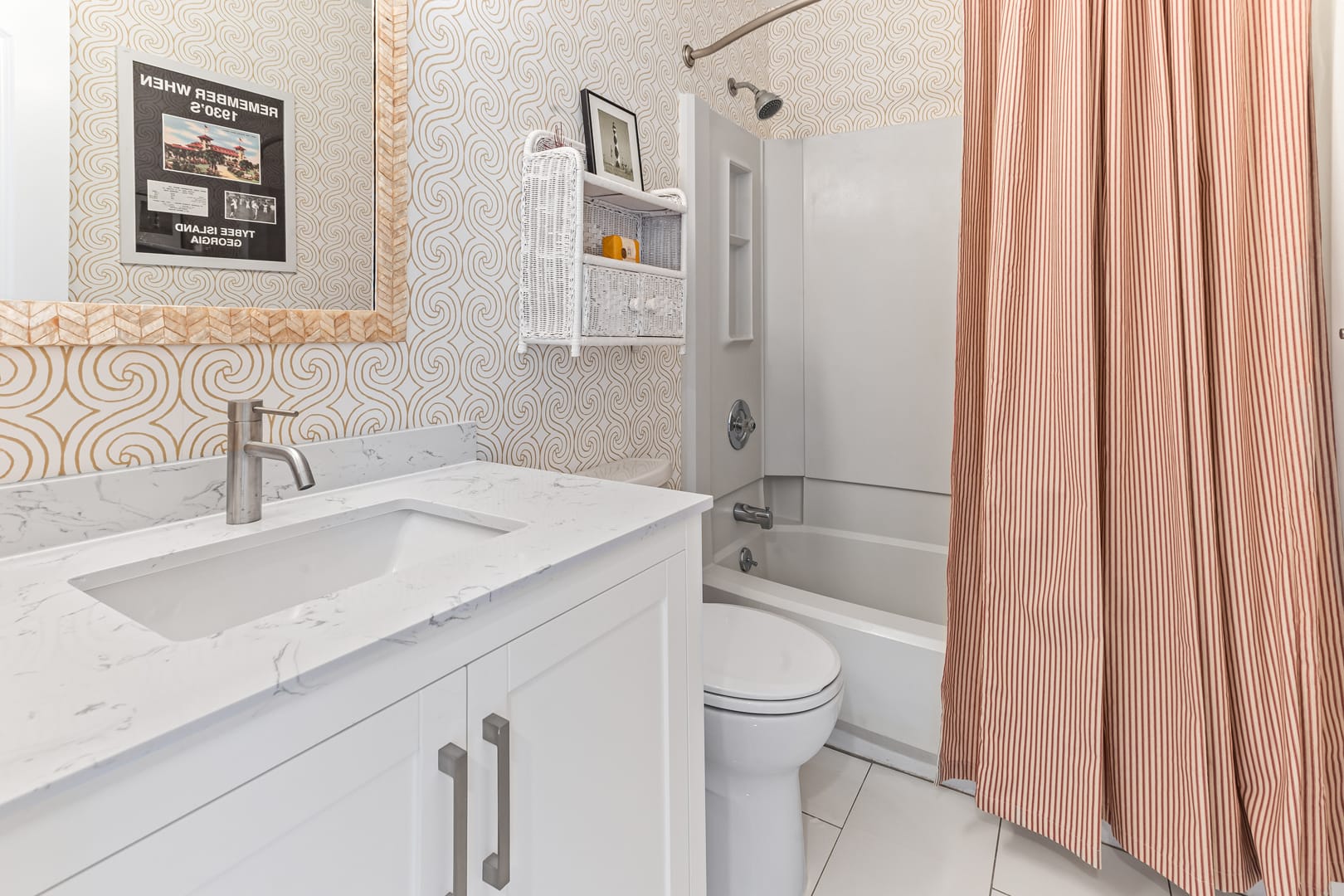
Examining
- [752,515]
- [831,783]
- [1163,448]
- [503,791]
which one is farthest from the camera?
[752,515]

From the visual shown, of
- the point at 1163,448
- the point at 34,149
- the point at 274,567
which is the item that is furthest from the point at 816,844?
the point at 34,149

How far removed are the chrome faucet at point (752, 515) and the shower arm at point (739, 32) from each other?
1373 mm

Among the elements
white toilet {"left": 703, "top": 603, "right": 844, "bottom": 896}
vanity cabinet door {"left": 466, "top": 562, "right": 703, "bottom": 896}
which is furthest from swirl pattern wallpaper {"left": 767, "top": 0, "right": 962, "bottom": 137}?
vanity cabinet door {"left": 466, "top": 562, "right": 703, "bottom": 896}

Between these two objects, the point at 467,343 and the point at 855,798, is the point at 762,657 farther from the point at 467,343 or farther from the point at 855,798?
the point at 467,343

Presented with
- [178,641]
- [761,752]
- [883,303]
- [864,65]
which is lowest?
[761,752]

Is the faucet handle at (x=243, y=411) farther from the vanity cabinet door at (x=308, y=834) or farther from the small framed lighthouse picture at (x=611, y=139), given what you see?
the small framed lighthouse picture at (x=611, y=139)

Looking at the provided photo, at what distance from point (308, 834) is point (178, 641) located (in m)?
0.30

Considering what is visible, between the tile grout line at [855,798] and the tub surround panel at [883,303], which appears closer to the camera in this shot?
the tile grout line at [855,798]

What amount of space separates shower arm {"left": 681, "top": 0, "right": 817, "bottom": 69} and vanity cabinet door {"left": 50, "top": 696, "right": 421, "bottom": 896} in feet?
6.35

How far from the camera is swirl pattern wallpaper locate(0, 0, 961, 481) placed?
0.85 metres

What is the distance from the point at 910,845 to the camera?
1.49 metres

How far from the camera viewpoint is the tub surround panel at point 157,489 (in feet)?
2.56

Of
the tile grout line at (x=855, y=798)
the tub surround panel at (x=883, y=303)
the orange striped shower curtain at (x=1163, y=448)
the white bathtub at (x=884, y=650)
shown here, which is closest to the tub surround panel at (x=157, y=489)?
the white bathtub at (x=884, y=650)

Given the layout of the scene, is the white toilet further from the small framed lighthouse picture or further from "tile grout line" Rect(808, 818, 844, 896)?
the small framed lighthouse picture
